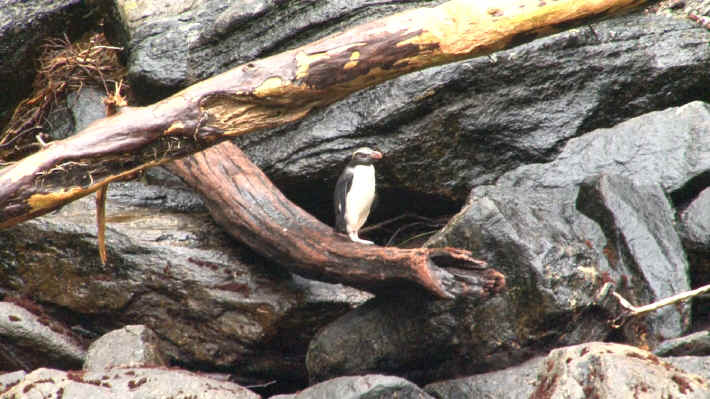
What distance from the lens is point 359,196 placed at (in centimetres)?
635

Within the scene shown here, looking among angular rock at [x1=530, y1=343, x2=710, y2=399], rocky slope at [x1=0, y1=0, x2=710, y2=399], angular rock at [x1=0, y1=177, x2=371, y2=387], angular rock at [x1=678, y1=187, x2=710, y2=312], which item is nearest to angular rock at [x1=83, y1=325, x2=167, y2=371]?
rocky slope at [x1=0, y1=0, x2=710, y2=399]

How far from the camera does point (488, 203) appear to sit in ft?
17.5

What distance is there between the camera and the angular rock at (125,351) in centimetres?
550

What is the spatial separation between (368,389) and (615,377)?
5.28ft

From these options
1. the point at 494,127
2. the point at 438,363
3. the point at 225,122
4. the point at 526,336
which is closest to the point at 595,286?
the point at 526,336

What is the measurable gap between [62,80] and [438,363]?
19.3 feet

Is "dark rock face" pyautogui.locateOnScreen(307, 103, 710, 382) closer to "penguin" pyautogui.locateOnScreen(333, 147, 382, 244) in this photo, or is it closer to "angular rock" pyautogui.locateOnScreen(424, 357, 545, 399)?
"angular rock" pyautogui.locateOnScreen(424, 357, 545, 399)

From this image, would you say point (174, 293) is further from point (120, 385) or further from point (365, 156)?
point (365, 156)

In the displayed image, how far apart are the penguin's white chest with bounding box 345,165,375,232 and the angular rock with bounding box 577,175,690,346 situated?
1.74 m

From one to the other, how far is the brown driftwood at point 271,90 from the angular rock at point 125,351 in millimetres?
1410

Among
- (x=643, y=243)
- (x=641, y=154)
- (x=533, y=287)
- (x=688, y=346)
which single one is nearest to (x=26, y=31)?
(x=533, y=287)

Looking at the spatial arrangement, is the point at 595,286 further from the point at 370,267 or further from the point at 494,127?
the point at 494,127

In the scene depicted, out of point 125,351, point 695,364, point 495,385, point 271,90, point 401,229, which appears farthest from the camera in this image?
point 401,229

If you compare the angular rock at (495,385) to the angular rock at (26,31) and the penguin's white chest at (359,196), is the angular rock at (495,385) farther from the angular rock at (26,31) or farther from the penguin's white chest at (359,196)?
the angular rock at (26,31)
